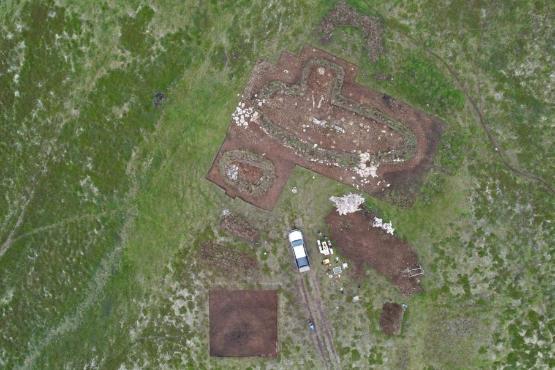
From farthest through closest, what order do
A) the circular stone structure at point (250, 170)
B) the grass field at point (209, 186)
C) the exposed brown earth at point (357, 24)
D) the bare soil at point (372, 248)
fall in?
the circular stone structure at point (250, 170) → the exposed brown earth at point (357, 24) → the bare soil at point (372, 248) → the grass field at point (209, 186)

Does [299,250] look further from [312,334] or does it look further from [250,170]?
[250,170]

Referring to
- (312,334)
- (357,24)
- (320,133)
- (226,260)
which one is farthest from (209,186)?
(357,24)

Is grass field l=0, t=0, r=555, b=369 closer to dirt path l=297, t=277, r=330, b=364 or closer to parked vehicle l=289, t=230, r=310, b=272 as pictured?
dirt path l=297, t=277, r=330, b=364

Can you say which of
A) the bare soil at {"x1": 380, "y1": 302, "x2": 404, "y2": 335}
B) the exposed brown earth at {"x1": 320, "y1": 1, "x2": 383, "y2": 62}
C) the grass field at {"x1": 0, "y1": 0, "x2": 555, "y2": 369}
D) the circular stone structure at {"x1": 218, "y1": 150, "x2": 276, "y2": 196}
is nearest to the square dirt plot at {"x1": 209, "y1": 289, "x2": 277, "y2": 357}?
the grass field at {"x1": 0, "y1": 0, "x2": 555, "y2": 369}

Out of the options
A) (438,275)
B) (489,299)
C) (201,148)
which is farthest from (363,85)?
(489,299)

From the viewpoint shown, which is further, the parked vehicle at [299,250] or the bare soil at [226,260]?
the bare soil at [226,260]

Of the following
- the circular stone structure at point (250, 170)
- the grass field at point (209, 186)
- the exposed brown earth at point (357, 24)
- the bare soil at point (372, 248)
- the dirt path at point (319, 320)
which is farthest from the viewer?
the circular stone structure at point (250, 170)

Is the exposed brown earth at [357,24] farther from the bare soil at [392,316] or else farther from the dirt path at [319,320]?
the bare soil at [392,316]

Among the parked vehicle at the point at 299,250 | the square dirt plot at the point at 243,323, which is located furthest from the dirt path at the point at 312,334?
the square dirt plot at the point at 243,323

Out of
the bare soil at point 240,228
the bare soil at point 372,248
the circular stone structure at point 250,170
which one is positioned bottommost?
the bare soil at point 372,248
